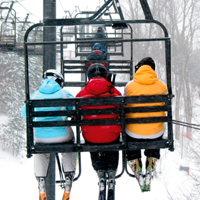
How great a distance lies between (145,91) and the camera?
111 inches

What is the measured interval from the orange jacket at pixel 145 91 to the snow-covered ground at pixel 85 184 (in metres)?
10.7

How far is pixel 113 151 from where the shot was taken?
306 cm

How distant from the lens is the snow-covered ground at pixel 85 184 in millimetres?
13367

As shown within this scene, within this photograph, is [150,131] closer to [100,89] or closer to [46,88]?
[100,89]

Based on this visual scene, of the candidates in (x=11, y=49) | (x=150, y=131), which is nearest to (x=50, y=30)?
(x=150, y=131)

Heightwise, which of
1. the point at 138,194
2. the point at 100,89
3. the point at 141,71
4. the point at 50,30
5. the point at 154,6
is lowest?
the point at 138,194

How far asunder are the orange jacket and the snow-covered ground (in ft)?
35.0

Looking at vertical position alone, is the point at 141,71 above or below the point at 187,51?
below

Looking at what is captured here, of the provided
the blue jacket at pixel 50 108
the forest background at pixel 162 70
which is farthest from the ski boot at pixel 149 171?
the forest background at pixel 162 70

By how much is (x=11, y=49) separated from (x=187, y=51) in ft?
58.9

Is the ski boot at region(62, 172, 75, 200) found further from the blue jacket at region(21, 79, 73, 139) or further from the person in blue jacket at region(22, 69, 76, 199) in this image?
the blue jacket at region(21, 79, 73, 139)

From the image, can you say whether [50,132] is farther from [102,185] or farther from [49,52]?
[49,52]

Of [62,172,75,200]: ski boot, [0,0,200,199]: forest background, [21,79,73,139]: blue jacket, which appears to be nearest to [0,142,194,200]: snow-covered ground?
[0,0,200,199]: forest background

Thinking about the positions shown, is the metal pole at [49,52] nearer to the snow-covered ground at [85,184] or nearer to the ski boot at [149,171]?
the ski boot at [149,171]
